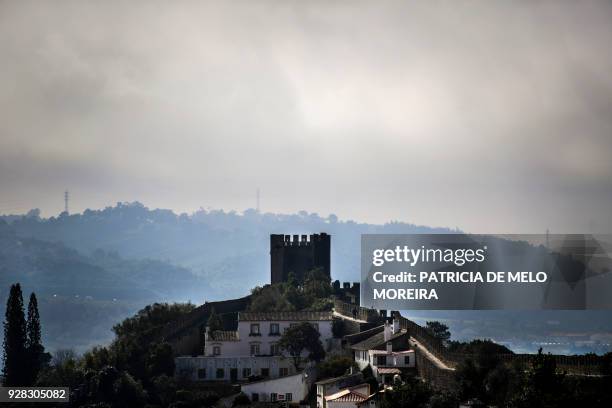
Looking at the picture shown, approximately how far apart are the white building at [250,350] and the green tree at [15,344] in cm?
1229

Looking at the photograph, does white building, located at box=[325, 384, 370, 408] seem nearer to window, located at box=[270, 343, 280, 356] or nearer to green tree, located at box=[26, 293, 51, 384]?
window, located at box=[270, 343, 280, 356]

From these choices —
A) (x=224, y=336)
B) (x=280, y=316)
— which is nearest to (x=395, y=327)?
(x=280, y=316)

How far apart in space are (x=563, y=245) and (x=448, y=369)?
60.1 m

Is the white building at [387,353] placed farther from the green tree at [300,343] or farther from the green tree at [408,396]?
the green tree at [408,396]

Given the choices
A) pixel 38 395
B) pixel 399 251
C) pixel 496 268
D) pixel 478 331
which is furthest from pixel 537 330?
pixel 38 395

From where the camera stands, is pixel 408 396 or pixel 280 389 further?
pixel 280 389

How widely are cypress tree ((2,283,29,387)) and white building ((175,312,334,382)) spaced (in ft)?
40.3

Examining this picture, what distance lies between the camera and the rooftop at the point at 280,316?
6775 centimetres

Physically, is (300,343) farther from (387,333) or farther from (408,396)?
(408,396)

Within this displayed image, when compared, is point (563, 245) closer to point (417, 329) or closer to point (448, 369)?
point (417, 329)

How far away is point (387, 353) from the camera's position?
195 feet

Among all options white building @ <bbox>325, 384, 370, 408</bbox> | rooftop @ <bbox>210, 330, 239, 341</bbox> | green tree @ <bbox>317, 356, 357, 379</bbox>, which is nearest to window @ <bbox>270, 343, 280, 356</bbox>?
rooftop @ <bbox>210, 330, 239, 341</bbox>

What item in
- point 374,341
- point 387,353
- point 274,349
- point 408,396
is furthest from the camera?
point 274,349

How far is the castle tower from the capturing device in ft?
299
